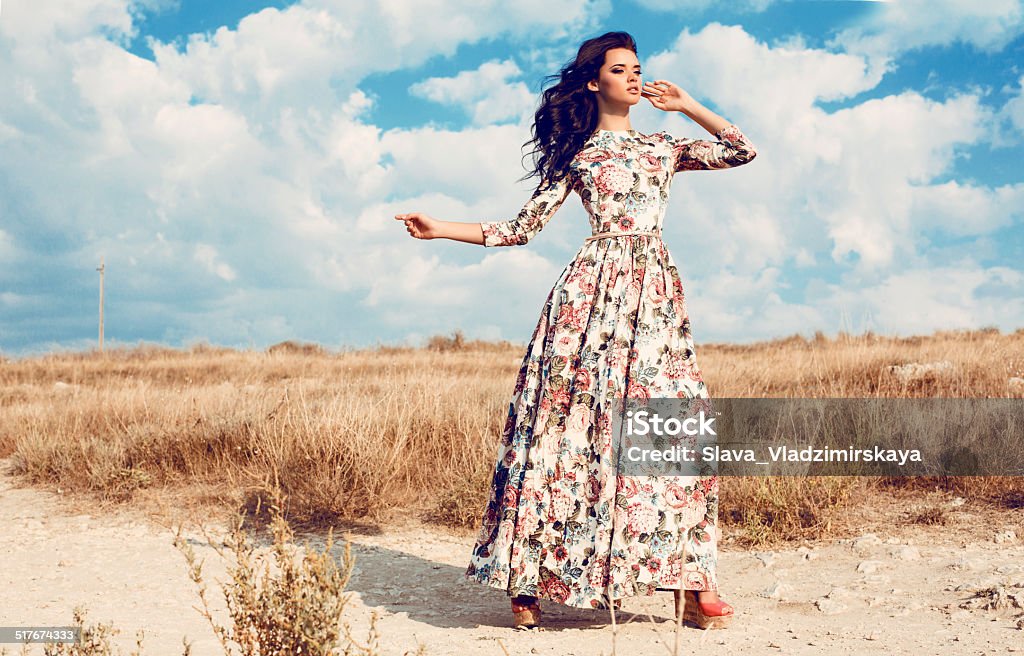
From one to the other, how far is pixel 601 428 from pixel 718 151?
4.94ft

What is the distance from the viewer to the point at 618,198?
156 inches

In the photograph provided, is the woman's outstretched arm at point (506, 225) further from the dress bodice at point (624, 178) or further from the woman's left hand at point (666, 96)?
the woman's left hand at point (666, 96)

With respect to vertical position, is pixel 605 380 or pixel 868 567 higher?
pixel 605 380

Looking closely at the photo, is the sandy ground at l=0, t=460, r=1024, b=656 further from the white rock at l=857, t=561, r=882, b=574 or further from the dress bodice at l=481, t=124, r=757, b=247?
the dress bodice at l=481, t=124, r=757, b=247

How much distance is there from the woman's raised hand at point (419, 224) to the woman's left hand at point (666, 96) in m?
1.24

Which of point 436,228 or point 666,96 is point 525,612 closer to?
point 436,228

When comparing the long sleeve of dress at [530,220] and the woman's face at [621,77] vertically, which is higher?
the woman's face at [621,77]

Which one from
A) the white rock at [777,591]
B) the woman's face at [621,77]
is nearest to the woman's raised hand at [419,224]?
the woman's face at [621,77]

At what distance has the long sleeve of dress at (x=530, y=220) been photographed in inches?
160

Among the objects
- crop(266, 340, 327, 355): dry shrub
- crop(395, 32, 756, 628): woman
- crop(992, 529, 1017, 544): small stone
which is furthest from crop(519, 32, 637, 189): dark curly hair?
crop(266, 340, 327, 355): dry shrub

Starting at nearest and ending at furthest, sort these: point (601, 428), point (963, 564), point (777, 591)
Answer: point (601, 428) → point (777, 591) → point (963, 564)

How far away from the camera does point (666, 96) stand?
4180 mm

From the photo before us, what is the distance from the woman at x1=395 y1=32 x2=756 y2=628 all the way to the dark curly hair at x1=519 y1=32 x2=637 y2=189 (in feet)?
0.05

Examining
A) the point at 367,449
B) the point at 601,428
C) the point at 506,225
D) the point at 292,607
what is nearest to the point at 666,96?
the point at 506,225
